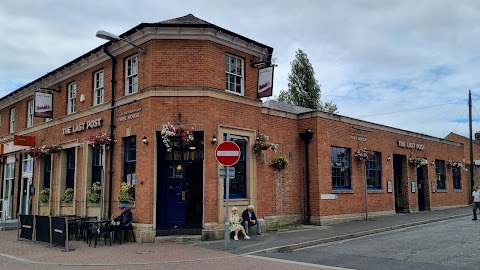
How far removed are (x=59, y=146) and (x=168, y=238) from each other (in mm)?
8489

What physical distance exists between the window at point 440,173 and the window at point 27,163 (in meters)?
23.9

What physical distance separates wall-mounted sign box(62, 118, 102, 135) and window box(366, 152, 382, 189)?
41.9 ft

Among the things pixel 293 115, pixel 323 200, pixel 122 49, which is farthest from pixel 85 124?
pixel 323 200

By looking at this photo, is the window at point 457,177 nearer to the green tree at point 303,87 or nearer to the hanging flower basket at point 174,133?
the green tree at point 303,87

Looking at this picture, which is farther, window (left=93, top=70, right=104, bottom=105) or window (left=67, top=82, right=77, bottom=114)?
window (left=67, top=82, right=77, bottom=114)

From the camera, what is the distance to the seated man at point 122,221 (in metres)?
13.6

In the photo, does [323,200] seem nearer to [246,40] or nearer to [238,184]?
[238,184]

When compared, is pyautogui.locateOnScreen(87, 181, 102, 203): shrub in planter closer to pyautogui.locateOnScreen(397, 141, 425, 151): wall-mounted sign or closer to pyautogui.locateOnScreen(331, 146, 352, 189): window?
pyautogui.locateOnScreen(331, 146, 352, 189): window

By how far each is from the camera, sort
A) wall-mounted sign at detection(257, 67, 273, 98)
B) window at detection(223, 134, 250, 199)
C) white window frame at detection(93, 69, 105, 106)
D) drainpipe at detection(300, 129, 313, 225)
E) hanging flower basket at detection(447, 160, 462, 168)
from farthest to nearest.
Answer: hanging flower basket at detection(447, 160, 462, 168)
drainpipe at detection(300, 129, 313, 225)
white window frame at detection(93, 69, 105, 106)
wall-mounted sign at detection(257, 67, 273, 98)
window at detection(223, 134, 250, 199)

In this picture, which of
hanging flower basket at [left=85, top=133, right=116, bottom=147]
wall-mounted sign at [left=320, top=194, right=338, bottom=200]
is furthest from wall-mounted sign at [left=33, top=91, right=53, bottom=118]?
wall-mounted sign at [left=320, top=194, right=338, bottom=200]

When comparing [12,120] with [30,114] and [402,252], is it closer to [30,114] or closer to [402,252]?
[30,114]

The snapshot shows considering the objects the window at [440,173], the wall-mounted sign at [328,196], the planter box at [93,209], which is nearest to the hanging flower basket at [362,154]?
the wall-mounted sign at [328,196]

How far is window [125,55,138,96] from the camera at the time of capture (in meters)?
15.8

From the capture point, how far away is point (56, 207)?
1912 cm
